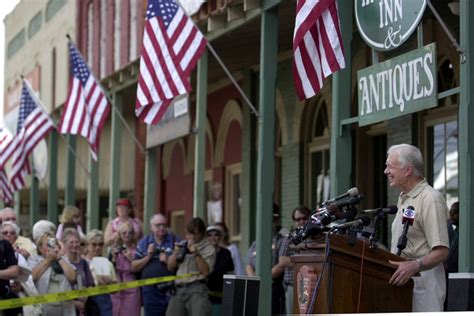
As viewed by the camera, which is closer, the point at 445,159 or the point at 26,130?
the point at 445,159

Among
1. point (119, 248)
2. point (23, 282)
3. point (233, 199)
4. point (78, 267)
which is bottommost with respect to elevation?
point (23, 282)

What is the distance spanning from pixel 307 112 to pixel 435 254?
11.8m

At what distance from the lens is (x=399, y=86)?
35.1 ft

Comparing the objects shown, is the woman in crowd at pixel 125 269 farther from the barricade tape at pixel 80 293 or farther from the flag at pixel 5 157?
the flag at pixel 5 157

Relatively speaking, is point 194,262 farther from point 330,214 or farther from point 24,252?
point 330,214

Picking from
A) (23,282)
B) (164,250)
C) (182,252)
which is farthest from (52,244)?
(164,250)

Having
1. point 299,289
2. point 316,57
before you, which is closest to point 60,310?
point 316,57

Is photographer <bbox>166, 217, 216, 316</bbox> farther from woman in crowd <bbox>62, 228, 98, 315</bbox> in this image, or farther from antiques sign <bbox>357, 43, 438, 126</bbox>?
antiques sign <bbox>357, 43, 438, 126</bbox>

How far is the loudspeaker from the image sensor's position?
487 inches

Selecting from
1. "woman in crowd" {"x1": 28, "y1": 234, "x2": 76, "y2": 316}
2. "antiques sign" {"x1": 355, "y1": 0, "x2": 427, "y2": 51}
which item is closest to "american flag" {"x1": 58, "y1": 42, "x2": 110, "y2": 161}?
"woman in crowd" {"x1": 28, "y1": 234, "x2": 76, "y2": 316}

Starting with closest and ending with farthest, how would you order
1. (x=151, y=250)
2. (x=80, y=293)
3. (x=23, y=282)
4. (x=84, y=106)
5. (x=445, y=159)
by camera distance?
1. (x=23, y=282)
2. (x=80, y=293)
3. (x=151, y=250)
4. (x=445, y=159)
5. (x=84, y=106)

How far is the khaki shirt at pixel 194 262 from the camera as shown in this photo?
14359mm

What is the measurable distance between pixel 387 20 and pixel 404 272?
377 centimetres

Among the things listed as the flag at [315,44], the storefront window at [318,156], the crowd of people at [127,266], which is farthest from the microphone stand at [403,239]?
the storefront window at [318,156]
